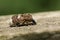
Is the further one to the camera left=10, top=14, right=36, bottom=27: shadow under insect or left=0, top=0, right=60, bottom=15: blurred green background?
left=0, top=0, right=60, bottom=15: blurred green background

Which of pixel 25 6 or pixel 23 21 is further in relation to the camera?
pixel 25 6

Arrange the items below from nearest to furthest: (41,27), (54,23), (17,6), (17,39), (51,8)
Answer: (17,39), (41,27), (54,23), (17,6), (51,8)

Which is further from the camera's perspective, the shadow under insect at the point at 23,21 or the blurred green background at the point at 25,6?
the blurred green background at the point at 25,6

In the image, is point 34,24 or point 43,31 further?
point 34,24

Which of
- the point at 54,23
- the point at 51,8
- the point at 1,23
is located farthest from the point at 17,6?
the point at 54,23

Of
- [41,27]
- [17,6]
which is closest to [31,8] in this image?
[17,6]

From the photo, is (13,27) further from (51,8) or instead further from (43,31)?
(51,8)

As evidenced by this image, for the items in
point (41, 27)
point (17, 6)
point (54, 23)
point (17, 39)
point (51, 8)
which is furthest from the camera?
point (51, 8)
